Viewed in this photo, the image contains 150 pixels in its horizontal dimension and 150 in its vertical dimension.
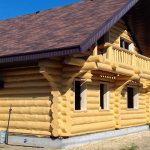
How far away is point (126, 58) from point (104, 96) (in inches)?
79.9

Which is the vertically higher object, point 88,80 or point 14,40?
point 14,40

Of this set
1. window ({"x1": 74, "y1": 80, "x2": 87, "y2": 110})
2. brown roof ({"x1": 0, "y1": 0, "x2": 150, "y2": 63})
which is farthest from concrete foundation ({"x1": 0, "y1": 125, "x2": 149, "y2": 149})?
brown roof ({"x1": 0, "y1": 0, "x2": 150, "y2": 63})

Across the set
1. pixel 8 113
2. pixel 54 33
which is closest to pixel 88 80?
pixel 54 33

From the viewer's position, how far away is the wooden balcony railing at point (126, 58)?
16.4 m

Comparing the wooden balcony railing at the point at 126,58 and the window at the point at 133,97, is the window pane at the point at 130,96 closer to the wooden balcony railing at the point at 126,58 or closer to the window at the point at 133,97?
the window at the point at 133,97

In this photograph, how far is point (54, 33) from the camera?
14.7 m

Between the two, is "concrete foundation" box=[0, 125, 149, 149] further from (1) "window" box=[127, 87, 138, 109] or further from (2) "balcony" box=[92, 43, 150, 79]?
(1) "window" box=[127, 87, 138, 109]

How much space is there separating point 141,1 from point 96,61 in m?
6.34

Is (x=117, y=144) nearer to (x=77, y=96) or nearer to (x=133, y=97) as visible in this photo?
(x=77, y=96)

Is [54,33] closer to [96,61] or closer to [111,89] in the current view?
[96,61]

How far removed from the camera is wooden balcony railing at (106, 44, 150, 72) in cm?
1636

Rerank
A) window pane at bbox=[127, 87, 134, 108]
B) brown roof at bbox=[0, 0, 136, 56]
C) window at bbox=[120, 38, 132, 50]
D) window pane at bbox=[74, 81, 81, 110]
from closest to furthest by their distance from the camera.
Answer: brown roof at bbox=[0, 0, 136, 56], window pane at bbox=[74, 81, 81, 110], window at bbox=[120, 38, 132, 50], window pane at bbox=[127, 87, 134, 108]

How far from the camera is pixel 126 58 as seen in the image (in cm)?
1792

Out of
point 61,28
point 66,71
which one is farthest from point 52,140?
point 61,28
